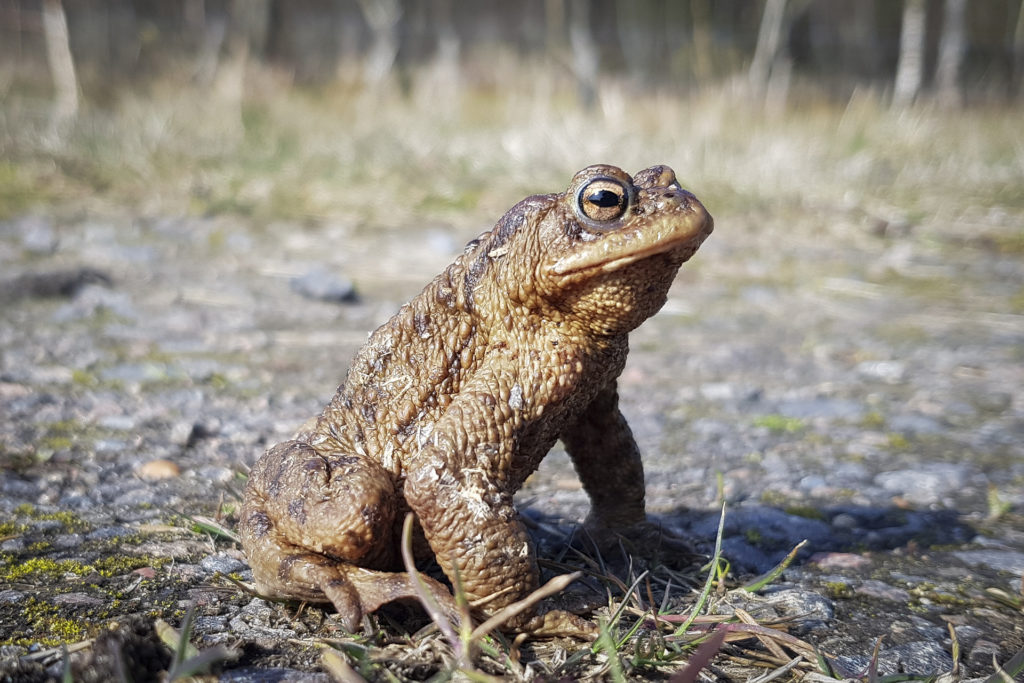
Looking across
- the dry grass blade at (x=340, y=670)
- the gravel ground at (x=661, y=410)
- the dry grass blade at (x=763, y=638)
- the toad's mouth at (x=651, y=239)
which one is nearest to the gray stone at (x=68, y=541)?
the gravel ground at (x=661, y=410)

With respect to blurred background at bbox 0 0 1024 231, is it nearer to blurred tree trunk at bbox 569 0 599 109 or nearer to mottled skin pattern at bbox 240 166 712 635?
blurred tree trunk at bbox 569 0 599 109

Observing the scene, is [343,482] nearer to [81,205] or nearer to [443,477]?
[443,477]

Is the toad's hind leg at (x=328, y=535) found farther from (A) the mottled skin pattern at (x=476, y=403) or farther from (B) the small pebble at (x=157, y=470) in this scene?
(B) the small pebble at (x=157, y=470)

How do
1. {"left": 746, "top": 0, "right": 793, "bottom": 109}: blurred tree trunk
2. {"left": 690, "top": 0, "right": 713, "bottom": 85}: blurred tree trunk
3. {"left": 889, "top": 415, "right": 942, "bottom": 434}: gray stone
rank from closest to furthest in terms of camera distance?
{"left": 889, "top": 415, "right": 942, "bottom": 434}: gray stone < {"left": 746, "top": 0, "right": 793, "bottom": 109}: blurred tree trunk < {"left": 690, "top": 0, "right": 713, "bottom": 85}: blurred tree trunk

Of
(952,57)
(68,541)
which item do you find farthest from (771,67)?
(68,541)

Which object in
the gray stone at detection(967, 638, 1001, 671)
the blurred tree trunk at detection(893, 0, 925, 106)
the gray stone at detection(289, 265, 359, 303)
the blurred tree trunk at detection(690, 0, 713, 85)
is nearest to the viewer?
the gray stone at detection(967, 638, 1001, 671)

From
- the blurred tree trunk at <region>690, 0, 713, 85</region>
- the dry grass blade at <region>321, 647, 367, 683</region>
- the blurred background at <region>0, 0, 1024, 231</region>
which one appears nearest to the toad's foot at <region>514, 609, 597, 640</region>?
the dry grass blade at <region>321, 647, 367, 683</region>
